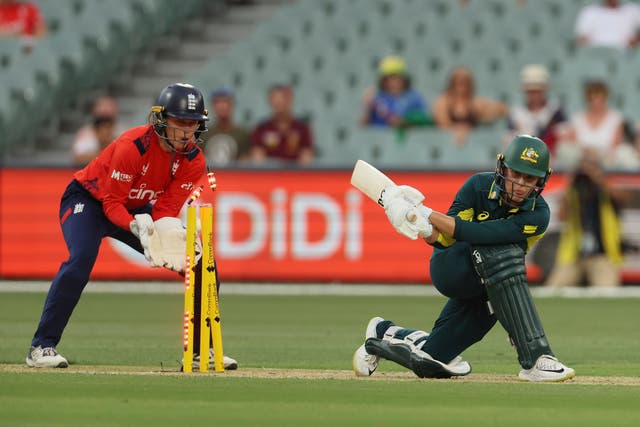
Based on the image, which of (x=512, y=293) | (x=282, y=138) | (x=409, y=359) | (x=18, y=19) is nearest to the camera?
(x=512, y=293)

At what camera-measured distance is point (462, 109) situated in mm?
17828

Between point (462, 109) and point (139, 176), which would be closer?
point (139, 176)

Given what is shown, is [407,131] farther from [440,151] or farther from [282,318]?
[282,318]

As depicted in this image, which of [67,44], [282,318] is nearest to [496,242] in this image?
[282,318]

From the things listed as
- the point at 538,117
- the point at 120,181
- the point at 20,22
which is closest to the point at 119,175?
the point at 120,181

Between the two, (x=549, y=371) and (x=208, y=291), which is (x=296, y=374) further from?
(x=549, y=371)

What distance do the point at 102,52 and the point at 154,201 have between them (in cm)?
1156

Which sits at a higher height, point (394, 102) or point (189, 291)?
point (394, 102)

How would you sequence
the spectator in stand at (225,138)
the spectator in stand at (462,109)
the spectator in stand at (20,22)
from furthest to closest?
1. the spectator in stand at (20,22)
2. the spectator in stand at (462,109)
3. the spectator in stand at (225,138)

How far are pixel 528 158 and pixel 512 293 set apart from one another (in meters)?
0.85

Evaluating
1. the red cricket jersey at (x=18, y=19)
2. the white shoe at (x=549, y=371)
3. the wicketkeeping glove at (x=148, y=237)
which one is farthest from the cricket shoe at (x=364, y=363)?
the red cricket jersey at (x=18, y=19)

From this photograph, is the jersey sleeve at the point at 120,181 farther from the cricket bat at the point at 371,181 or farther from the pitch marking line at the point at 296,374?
the cricket bat at the point at 371,181

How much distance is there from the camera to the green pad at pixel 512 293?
813cm

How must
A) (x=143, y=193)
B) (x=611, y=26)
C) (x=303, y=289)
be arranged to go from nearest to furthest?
(x=143, y=193) → (x=303, y=289) → (x=611, y=26)
